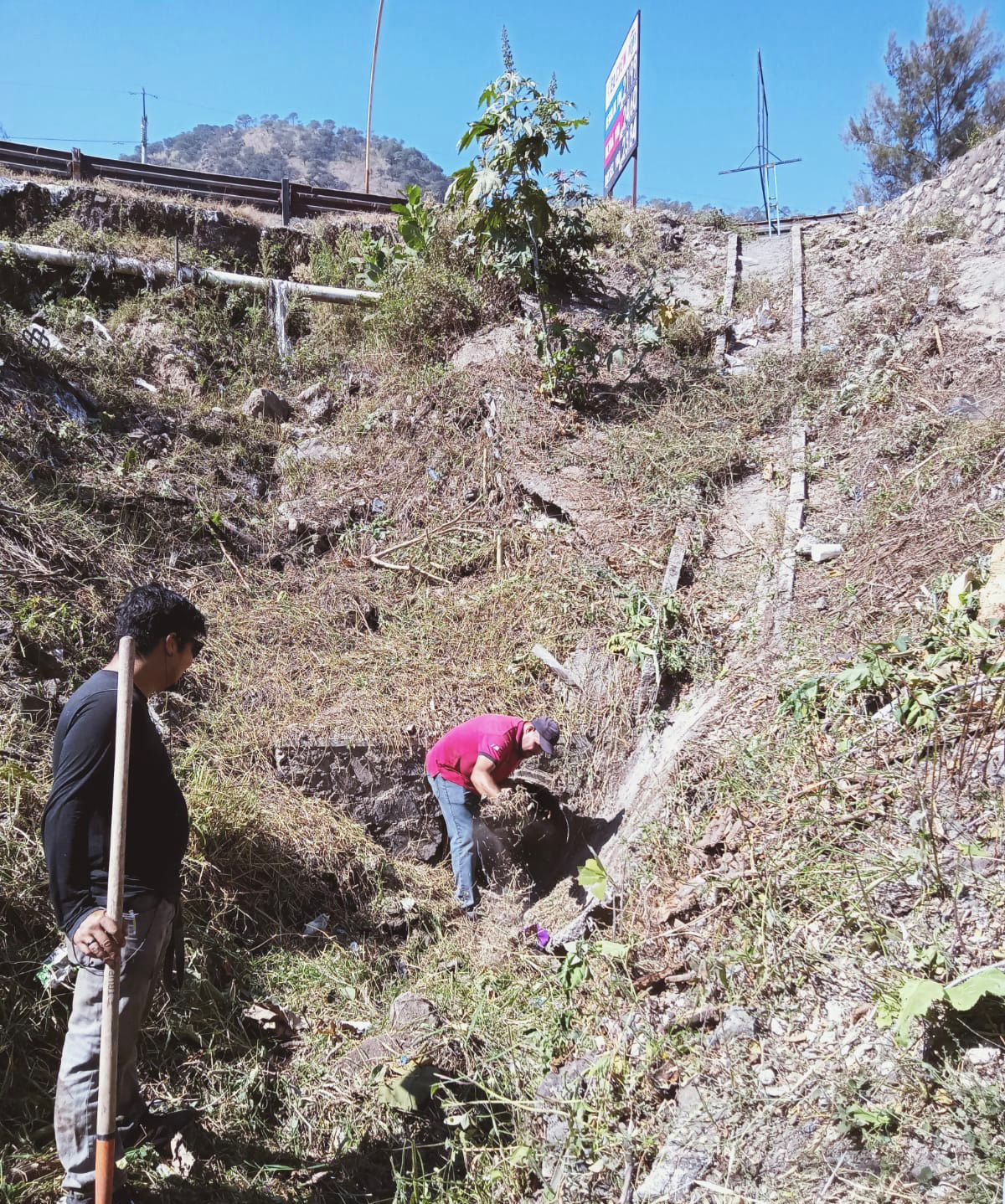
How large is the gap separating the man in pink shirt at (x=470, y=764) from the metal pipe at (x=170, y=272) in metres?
6.34

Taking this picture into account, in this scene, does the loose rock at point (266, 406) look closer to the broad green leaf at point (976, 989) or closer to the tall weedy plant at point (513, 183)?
the tall weedy plant at point (513, 183)

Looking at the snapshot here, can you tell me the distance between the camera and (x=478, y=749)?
4168mm

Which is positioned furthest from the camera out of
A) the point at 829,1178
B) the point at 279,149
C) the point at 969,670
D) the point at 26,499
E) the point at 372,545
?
the point at 279,149

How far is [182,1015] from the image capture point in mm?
3213

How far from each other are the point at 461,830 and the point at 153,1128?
6.44 ft

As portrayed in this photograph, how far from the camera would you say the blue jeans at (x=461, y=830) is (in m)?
4.25

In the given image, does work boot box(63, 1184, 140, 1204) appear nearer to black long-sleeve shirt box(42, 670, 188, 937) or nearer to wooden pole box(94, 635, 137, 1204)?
wooden pole box(94, 635, 137, 1204)

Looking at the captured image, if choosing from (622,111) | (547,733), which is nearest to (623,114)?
(622,111)

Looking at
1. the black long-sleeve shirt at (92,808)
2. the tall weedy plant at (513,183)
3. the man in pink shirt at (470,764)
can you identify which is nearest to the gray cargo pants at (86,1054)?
the black long-sleeve shirt at (92,808)

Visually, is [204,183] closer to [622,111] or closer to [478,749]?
[622,111]

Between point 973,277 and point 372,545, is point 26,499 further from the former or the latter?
point 973,277

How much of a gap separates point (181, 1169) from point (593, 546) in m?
4.30

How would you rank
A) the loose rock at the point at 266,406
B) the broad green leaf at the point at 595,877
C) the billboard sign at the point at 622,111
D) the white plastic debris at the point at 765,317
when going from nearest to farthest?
the broad green leaf at the point at 595,877 < the loose rock at the point at 266,406 < the white plastic debris at the point at 765,317 < the billboard sign at the point at 622,111

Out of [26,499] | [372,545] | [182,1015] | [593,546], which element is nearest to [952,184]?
[593,546]
